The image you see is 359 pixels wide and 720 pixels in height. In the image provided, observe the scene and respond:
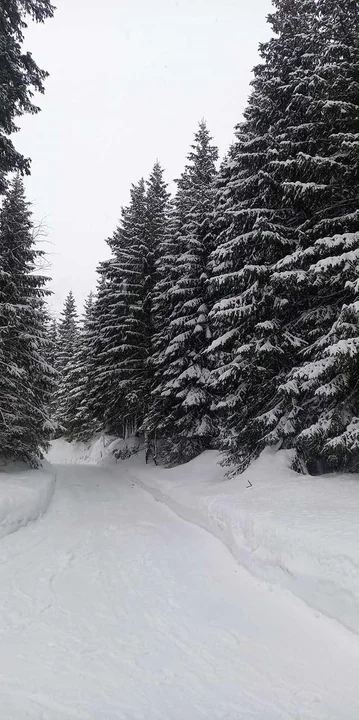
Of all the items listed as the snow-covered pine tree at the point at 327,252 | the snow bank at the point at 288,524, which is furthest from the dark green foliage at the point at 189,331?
the snow-covered pine tree at the point at 327,252

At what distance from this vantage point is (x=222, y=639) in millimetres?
5062

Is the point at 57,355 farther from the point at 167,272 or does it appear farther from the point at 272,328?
the point at 272,328

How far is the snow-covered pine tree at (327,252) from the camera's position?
9.22 m

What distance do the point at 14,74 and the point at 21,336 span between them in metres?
7.87

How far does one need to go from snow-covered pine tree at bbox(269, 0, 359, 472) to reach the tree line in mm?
37

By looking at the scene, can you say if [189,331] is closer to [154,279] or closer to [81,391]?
[154,279]

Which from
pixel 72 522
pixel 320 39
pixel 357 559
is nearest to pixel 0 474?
pixel 72 522

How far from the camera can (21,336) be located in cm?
1470

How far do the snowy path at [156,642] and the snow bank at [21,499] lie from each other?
80 cm

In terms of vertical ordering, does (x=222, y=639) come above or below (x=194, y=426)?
below

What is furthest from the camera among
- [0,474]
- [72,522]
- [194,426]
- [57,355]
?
[57,355]

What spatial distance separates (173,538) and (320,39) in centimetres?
1400

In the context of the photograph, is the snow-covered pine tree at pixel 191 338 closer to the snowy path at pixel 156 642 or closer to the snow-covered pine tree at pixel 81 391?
the snowy path at pixel 156 642

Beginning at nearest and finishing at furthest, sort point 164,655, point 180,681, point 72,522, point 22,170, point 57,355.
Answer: point 180,681 → point 164,655 → point 72,522 → point 22,170 → point 57,355
